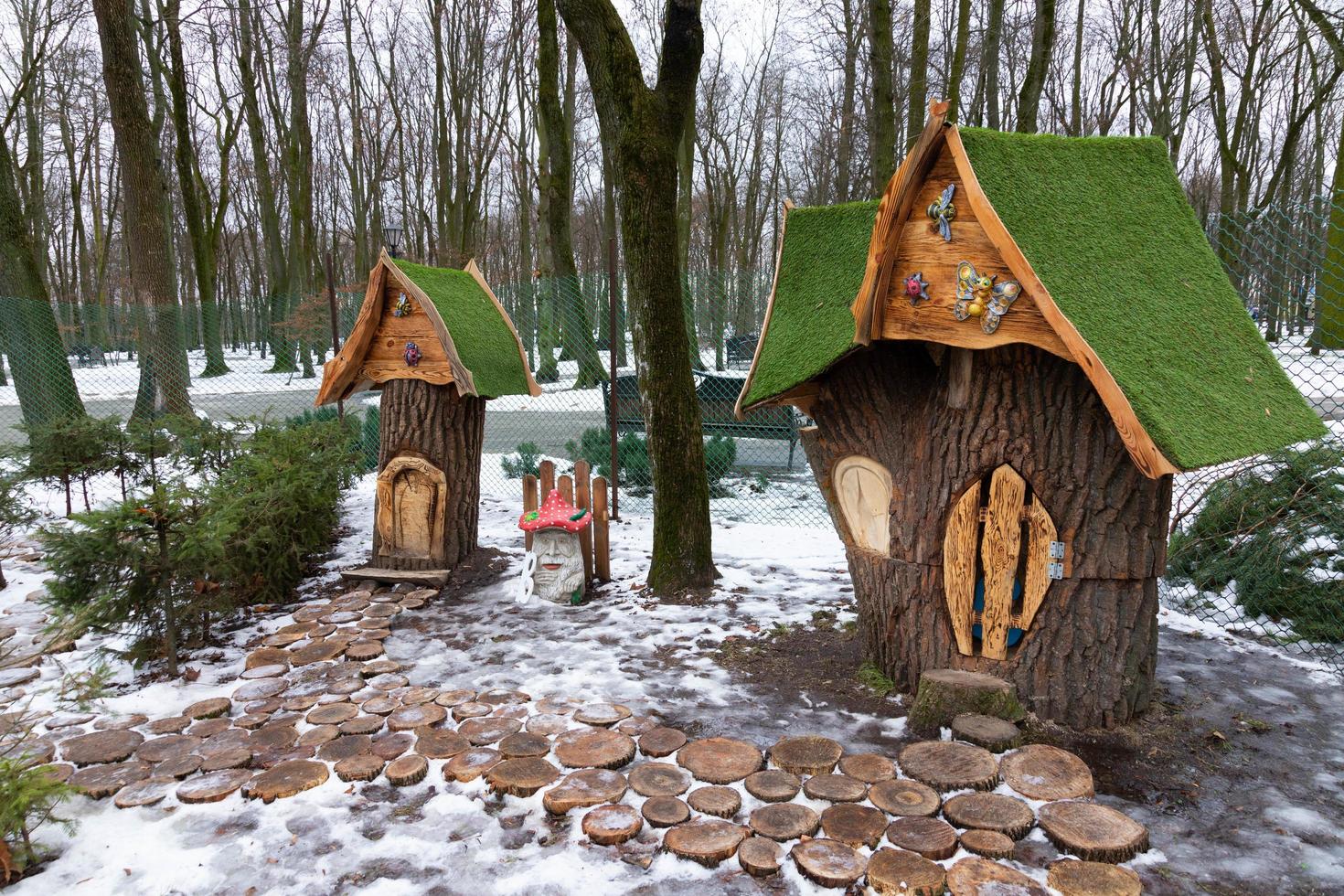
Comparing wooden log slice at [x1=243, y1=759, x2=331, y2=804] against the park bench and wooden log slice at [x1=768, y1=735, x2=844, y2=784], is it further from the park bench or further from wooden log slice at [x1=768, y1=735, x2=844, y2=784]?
the park bench

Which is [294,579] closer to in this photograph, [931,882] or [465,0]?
[931,882]

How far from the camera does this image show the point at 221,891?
7.72ft

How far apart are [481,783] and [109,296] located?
159ft

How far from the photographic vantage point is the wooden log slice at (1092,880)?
225 centimetres

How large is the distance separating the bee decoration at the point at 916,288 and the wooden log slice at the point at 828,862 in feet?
6.46

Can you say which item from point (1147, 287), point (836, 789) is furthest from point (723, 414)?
point (836, 789)

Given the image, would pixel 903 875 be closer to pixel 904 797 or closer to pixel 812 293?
pixel 904 797

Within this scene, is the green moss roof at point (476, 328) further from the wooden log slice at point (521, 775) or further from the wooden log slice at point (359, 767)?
the wooden log slice at point (521, 775)

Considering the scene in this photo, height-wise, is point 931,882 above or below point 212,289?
below

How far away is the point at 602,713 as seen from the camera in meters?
3.51

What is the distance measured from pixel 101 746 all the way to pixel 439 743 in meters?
1.36

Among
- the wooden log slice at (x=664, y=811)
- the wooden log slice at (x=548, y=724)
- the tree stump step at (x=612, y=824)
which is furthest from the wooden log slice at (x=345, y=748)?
the wooden log slice at (x=664, y=811)

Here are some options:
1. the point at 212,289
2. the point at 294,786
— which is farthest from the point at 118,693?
the point at 212,289

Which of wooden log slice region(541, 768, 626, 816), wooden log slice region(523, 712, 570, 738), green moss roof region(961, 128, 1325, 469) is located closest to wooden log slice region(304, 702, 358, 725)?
wooden log slice region(523, 712, 570, 738)
